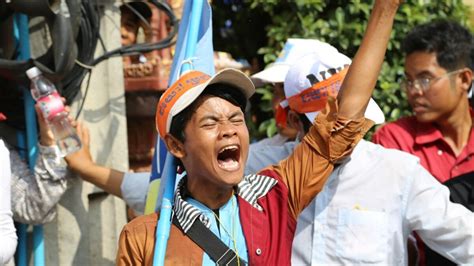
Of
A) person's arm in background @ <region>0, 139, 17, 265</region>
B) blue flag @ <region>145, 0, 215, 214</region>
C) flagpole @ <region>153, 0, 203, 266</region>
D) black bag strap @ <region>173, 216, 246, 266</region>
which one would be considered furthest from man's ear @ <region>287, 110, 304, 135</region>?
person's arm in background @ <region>0, 139, 17, 265</region>

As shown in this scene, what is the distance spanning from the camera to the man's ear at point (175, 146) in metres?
3.22

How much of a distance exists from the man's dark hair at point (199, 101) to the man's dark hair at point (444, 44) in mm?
1797

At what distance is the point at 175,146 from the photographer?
3.23 metres

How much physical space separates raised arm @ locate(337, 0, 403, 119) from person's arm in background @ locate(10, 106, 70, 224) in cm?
165

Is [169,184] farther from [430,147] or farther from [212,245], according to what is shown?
[430,147]

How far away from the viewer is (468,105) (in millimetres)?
4836

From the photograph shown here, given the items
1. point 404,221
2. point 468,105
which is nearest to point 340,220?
point 404,221

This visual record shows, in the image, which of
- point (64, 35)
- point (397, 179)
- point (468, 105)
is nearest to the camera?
point (397, 179)

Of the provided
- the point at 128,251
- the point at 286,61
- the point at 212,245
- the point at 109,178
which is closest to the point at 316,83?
the point at 286,61

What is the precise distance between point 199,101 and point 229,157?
0.70 feet

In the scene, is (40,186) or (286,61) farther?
(286,61)

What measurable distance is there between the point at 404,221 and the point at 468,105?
1.19 metres

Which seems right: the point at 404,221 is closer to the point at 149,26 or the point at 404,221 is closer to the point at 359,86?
the point at 359,86

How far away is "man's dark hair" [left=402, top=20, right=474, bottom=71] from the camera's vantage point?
4.71m
